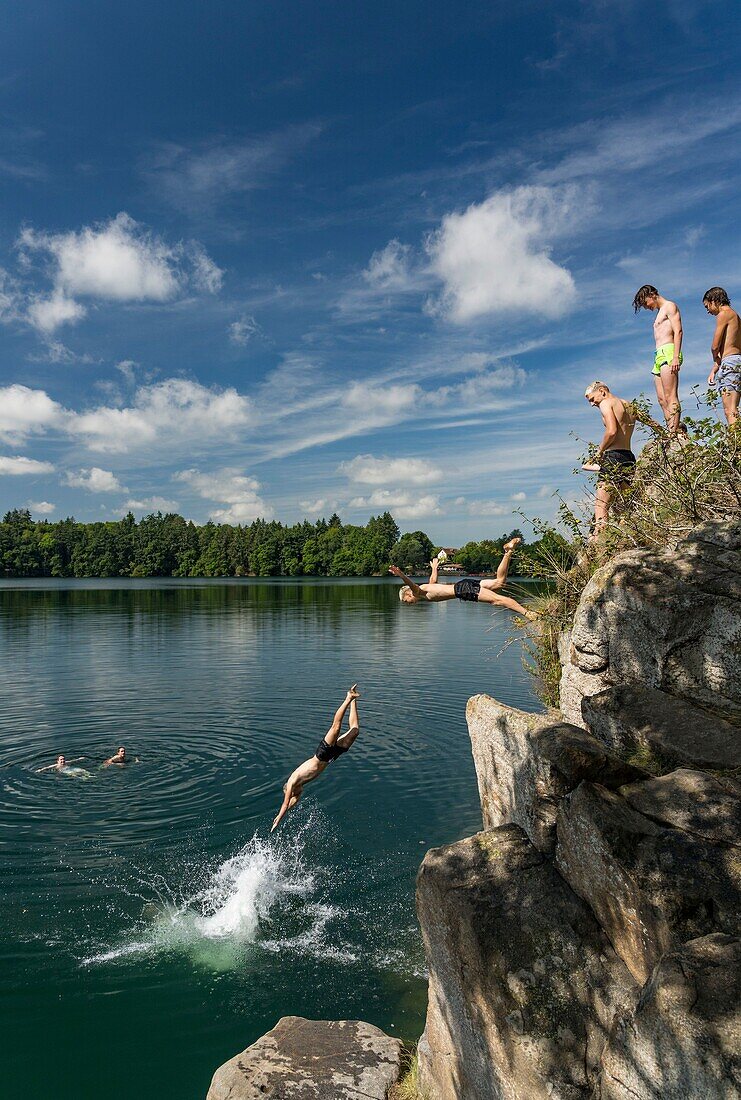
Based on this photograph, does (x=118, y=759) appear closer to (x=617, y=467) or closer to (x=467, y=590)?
(x=467, y=590)

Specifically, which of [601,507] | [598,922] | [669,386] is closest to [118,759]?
[601,507]

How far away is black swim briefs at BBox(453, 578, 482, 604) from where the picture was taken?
39.0 ft

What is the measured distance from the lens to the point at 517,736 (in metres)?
7.34

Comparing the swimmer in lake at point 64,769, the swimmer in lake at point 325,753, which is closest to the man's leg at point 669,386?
the swimmer in lake at point 325,753

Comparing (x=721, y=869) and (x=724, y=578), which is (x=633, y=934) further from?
(x=724, y=578)

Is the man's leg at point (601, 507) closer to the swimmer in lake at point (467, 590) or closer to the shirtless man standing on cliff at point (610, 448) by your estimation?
the shirtless man standing on cliff at point (610, 448)

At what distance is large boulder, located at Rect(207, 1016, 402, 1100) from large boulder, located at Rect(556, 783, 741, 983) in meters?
3.50

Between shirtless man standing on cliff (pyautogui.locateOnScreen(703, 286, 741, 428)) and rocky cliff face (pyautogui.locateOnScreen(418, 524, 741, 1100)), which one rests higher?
shirtless man standing on cliff (pyautogui.locateOnScreen(703, 286, 741, 428))

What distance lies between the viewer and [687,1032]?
377cm

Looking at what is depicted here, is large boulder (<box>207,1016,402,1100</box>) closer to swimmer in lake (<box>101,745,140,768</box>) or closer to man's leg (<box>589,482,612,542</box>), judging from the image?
man's leg (<box>589,482,612,542</box>)

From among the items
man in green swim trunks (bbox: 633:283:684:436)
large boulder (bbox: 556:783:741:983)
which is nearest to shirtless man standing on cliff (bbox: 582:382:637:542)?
man in green swim trunks (bbox: 633:283:684:436)

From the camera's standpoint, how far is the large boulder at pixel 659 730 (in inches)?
251

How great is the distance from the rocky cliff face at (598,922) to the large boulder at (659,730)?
0.02 metres

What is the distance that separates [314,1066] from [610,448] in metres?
9.41
